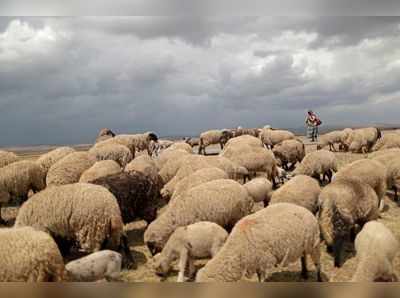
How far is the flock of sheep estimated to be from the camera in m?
4.82

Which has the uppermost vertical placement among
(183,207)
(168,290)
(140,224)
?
(168,290)

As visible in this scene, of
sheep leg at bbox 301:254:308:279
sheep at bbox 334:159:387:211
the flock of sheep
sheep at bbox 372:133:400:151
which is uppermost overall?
sheep at bbox 372:133:400:151

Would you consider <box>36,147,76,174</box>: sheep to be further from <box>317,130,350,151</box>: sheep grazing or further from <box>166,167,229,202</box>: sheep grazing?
<box>317,130,350,151</box>: sheep grazing

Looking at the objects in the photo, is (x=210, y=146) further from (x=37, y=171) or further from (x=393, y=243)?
(x=393, y=243)

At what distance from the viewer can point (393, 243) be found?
5.27m

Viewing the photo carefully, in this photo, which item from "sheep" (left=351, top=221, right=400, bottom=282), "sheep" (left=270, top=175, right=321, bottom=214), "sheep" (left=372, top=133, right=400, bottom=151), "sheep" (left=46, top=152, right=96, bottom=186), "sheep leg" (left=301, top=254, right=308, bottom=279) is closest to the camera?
"sheep" (left=351, top=221, right=400, bottom=282)

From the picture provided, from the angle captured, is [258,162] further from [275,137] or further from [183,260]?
[275,137]

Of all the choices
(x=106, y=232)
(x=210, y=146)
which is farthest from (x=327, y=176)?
(x=210, y=146)

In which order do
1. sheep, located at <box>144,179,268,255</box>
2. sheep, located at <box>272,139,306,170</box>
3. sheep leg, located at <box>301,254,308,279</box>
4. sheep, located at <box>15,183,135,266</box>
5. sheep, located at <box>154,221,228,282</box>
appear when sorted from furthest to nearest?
sheep, located at <box>272,139,306,170</box> < sheep, located at <box>144,179,268,255</box> < sheep, located at <box>15,183,135,266</box> < sheep leg, located at <box>301,254,308,279</box> < sheep, located at <box>154,221,228,282</box>

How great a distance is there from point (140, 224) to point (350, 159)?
35.3 ft

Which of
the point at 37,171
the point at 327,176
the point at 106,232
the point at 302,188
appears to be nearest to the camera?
the point at 106,232

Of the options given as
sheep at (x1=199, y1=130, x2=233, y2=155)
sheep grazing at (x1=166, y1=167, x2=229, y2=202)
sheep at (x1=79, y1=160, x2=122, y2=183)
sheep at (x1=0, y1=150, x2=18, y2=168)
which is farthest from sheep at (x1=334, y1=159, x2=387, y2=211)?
sheep at (x1=199, y1=130, x2=233, y2=155)

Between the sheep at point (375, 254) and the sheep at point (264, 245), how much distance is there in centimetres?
68

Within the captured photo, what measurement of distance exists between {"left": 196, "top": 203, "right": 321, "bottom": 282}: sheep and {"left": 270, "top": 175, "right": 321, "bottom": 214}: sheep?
6.59 feet
